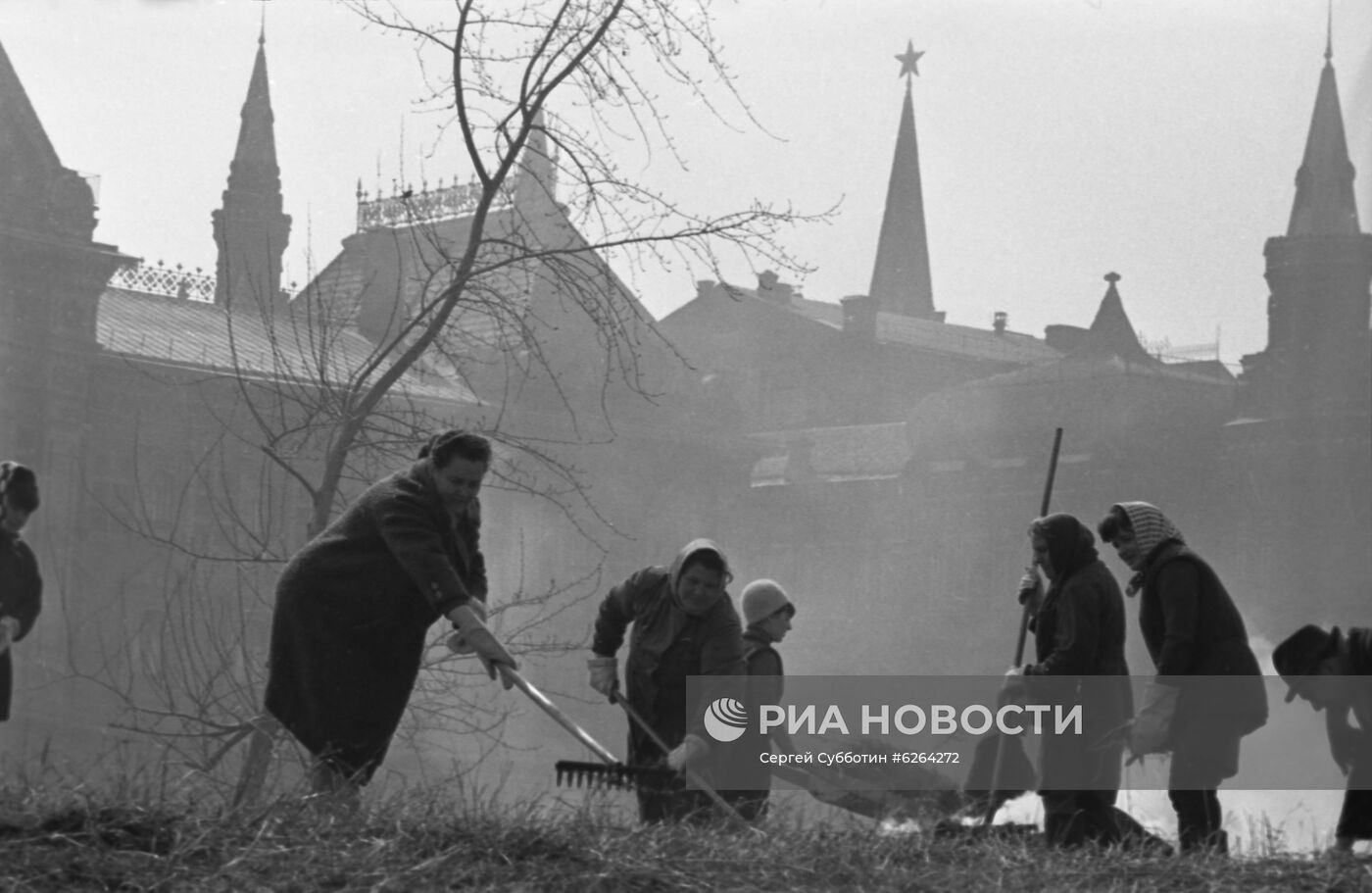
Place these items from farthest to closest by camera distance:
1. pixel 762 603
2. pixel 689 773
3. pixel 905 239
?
pixel 905 239
pixel 762 603
pixel 689 773

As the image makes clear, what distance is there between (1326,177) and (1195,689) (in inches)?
2002

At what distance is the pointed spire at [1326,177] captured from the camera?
52.0m

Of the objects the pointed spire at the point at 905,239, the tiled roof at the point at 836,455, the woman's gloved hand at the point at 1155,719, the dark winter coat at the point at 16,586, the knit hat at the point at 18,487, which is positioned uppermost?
the pointed spire at the point at 905,239

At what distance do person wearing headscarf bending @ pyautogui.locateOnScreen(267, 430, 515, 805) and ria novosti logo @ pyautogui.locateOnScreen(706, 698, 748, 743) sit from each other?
1045 mm

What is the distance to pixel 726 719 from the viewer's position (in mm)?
7609

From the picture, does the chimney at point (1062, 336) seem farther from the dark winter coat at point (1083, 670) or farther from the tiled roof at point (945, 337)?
the dark winter coat at point (1083, 670)

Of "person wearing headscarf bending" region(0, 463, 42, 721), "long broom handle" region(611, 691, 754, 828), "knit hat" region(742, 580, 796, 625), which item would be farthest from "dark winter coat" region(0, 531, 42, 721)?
"knit hat" region(742, 580, 796, 625)

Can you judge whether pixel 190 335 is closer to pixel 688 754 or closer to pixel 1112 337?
pixel 1112 337

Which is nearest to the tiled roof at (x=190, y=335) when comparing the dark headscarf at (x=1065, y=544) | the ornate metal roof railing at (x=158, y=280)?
the ornate metal roof railing at (x=158, y=280)

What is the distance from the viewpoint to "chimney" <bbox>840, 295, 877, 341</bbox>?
75.3m

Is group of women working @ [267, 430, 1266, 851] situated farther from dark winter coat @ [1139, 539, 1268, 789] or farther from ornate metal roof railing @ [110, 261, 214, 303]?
ornate metal roof railing @ [110, 261, 214, 303]

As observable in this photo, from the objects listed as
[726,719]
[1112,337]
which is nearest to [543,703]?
[726,719]

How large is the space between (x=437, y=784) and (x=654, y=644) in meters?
2.15

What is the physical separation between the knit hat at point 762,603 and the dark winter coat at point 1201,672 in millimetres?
1569
